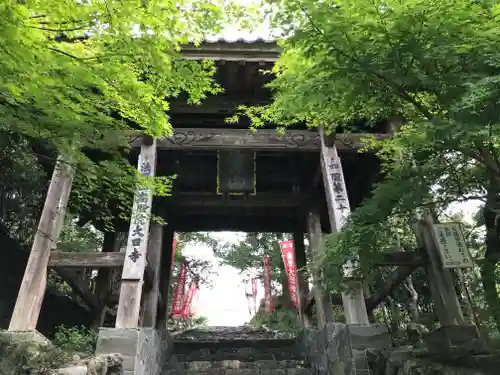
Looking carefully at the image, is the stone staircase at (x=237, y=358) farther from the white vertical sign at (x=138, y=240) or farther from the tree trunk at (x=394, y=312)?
the tree trunk at (x=394, y=312)

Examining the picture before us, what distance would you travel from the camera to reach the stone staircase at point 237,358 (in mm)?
7207

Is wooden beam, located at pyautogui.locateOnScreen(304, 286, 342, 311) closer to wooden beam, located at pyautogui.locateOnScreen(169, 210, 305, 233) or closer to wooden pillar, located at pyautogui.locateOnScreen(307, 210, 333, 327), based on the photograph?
wooden pillar, located at pyautogui.locateOnScreen(307, 210, 333, 327)

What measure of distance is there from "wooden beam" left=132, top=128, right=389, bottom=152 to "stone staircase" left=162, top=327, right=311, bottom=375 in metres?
4.29

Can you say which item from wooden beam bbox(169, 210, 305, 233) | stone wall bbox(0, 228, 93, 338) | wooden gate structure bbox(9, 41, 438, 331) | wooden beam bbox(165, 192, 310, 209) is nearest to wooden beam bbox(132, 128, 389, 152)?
wooden gate structure bbox(9, 41, 438, 331)

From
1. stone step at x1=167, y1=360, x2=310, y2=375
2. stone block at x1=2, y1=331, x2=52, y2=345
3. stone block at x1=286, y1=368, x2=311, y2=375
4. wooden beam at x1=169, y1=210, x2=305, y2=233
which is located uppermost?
wooden beam at x1=169, y1=210, x2=305, y2=233

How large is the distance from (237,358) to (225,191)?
374 centimetres

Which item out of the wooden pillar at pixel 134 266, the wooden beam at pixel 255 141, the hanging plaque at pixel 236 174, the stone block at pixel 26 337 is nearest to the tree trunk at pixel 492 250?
the wooden beam at pixel 255 141

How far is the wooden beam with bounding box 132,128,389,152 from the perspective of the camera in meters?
7.83

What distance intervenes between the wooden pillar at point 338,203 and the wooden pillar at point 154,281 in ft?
13.2

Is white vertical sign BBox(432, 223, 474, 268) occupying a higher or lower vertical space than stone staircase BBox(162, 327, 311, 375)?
higher

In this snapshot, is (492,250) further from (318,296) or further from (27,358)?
(27,358)

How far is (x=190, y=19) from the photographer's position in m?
3.74

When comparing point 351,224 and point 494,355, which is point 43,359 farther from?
point 494,355

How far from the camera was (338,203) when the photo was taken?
705 cm
